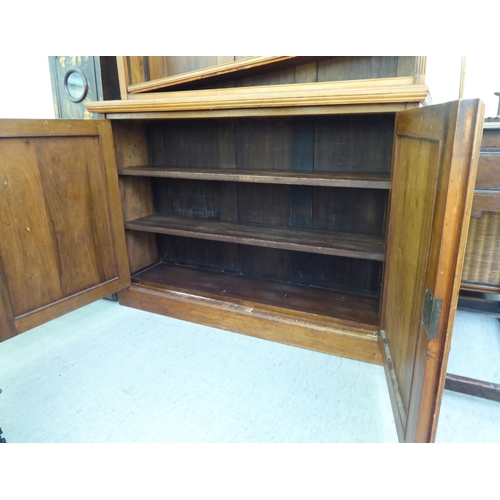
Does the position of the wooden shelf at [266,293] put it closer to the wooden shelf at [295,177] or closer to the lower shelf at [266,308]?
the lower shelf at [266,308]

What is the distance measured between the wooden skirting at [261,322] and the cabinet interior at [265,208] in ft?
0.16

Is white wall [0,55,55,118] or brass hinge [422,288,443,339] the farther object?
white wall [0,55,55,118]

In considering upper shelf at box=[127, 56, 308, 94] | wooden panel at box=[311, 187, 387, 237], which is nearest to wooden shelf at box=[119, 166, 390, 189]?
wooden panel at box=[311, 187, 387, 237]

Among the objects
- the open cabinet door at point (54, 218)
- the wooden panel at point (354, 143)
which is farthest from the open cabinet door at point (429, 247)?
the open cabinet door at point (54, 218)

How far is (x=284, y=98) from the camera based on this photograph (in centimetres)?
136

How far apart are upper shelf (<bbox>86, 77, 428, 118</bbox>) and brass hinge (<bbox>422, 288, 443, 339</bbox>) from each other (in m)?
0.74

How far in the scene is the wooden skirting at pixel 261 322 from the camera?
4.97 ft

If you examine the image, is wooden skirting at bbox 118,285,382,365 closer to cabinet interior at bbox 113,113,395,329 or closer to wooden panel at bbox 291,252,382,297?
cabinet interior at bbox 113,113,395,329

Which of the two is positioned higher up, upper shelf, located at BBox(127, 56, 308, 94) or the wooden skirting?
upper shelf, located at BBox(127, 56, 308, 94)

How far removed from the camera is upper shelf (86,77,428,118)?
1211 millimetres

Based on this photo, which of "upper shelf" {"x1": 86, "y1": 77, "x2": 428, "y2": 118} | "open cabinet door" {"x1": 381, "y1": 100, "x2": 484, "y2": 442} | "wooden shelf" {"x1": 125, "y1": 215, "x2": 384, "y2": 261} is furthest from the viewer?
"wooden shelf" {"x1": 125, "y1": 215, "x2": 384, "y2": 261}

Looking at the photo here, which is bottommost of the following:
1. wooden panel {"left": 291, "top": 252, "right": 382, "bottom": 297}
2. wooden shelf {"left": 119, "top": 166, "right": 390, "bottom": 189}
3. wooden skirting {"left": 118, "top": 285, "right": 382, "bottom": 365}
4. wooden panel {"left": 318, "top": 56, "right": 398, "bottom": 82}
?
wooden skirting {"left": 118, "top": 285, "right": 382, "bottom": 365}

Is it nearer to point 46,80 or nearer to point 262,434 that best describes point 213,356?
point 262,434

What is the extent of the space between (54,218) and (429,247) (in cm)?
141
